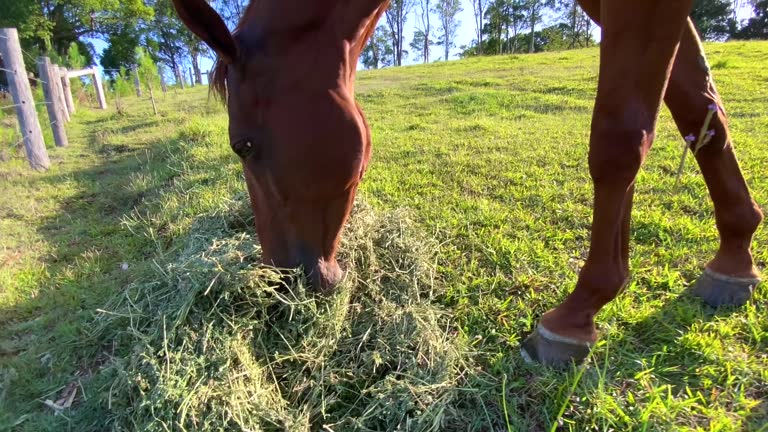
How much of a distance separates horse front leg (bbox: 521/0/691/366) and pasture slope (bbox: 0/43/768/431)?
0.11 meters

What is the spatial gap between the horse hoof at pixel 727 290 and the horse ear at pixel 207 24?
7.12 ft

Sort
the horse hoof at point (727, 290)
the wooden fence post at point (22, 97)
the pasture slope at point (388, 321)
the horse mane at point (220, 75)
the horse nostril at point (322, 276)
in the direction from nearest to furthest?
1. the pasture slope at point (388, 321)
2. the horse mane at point (220, 75)
3. the horse nostril at point (322, 276)
4. the horse hoof at point (727, 290)
5. the wooden fence post at point (22, 97)

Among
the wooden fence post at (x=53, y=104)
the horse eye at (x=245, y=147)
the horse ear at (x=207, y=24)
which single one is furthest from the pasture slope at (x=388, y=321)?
the wooden fence post at (x=53, y=104)

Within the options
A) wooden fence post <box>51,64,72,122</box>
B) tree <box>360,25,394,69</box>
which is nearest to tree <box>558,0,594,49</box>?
tree <box>360,25,394,69</box>

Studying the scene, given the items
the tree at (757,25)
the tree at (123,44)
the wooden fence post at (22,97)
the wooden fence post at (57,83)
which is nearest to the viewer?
the wooden fence post at (22,97)

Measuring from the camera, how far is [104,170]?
5.33 meters

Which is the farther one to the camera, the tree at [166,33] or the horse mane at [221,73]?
the tree at [166,33]

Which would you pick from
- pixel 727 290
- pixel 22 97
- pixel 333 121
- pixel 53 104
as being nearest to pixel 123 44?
pixel 53 104

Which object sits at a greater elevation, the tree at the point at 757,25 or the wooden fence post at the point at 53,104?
the tree at the point at 757,25

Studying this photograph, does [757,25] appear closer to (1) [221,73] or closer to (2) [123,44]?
(1) [221,73]

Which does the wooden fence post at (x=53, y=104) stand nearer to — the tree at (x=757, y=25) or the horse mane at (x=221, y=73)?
the horse mane at (x=221, y=73)

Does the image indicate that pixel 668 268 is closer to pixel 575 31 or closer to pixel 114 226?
pixel 114 226

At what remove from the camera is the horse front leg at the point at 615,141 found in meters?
1.31

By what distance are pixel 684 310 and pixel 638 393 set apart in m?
0.60
